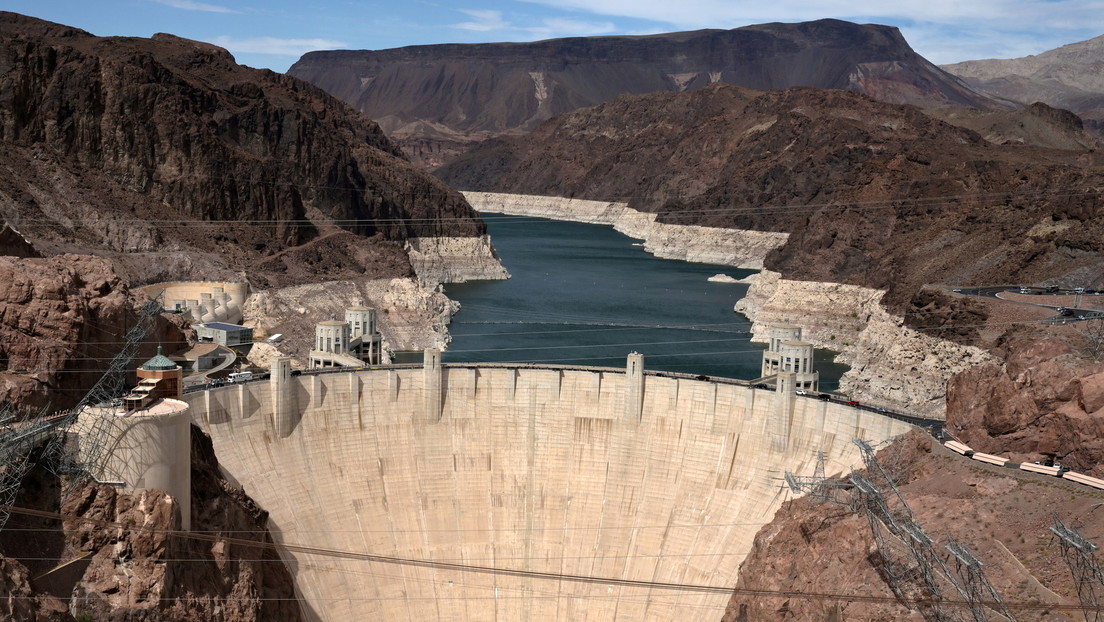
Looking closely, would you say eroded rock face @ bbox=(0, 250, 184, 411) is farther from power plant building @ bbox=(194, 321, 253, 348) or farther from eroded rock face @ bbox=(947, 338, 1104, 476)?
eroded rock face @ bbox=(947, 338, 1104, 476)

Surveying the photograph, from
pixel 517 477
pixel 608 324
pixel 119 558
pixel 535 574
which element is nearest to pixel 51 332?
pixel 119 558

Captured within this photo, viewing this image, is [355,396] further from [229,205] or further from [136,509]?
[229,205]

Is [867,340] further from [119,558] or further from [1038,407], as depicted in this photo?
[119,558]

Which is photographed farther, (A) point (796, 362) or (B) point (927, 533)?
(A) point (796, 362)

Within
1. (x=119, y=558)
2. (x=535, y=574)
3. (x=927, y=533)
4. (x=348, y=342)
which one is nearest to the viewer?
(x=119, y=558)

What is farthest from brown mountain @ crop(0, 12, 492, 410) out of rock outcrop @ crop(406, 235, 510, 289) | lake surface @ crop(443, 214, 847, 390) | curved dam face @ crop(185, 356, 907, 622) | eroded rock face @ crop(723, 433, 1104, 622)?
eroded rock face @ crop(723, 433, 1104, 622)

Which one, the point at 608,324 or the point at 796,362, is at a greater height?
the point at 796,362

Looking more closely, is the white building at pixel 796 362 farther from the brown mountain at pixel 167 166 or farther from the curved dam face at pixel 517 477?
the brown mountain at pixel 167 166
